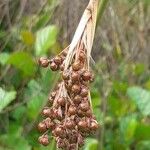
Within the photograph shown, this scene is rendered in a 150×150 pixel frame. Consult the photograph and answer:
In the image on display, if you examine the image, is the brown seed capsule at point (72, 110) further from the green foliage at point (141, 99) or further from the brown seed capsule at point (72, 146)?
the green foliage at point (141, 99)

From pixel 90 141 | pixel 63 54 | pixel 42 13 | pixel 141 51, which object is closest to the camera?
pixel 63 54

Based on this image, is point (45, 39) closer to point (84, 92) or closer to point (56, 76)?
point (56, 76)

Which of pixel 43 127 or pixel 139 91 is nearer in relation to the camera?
pixel 43 127

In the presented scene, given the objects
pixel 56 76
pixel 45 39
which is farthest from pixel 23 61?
pixel 56 76

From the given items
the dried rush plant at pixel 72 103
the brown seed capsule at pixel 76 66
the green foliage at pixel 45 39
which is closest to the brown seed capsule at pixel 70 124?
the dried rush plant at pixel 72 103

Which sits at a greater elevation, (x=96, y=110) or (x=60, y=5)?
(x=60, y=5)

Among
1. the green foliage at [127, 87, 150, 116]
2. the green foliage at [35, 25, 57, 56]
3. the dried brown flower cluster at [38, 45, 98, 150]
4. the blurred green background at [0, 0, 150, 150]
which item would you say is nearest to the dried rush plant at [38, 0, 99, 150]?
the dried brown flower cluster at [38, 45, 98, 150]

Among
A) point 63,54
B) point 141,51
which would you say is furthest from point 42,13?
point 63,54

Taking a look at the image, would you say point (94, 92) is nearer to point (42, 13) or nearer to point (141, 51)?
point (42, 13)

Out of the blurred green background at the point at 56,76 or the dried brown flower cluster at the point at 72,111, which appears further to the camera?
the blurred green background at the point at 56,76
